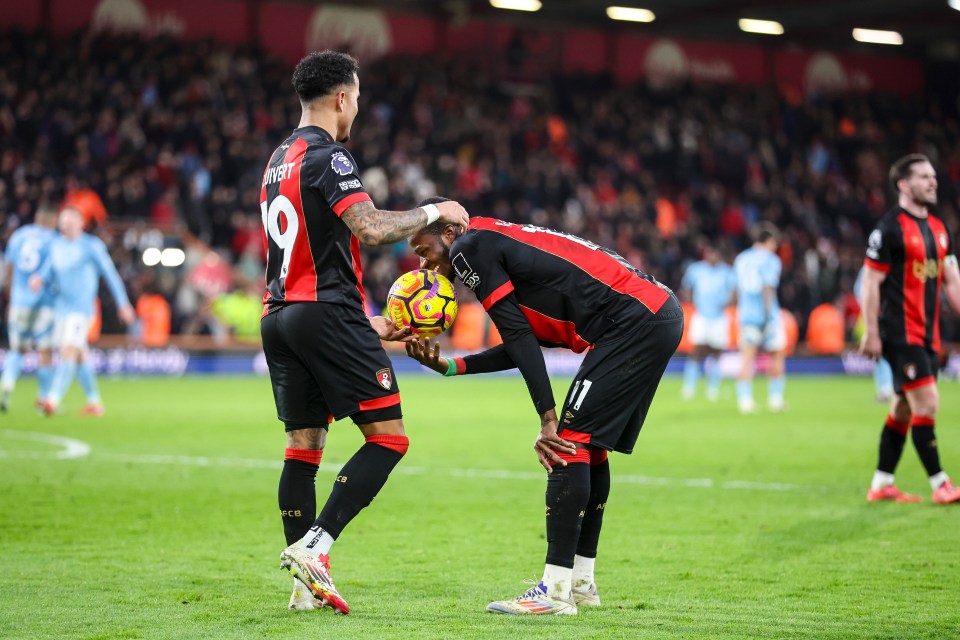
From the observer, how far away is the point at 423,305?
5578 millimetres

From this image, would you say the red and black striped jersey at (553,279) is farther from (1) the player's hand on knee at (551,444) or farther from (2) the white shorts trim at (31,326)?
(2) the white shorts trim at (31,326)

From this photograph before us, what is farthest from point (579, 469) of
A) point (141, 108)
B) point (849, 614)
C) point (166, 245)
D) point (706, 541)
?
point (141, 108)

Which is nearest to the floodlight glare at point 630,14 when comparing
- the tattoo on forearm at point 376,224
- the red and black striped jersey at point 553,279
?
the red and black striped jersey at point 553,279

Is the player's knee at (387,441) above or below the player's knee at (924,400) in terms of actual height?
below

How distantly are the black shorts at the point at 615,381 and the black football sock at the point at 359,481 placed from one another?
0.78 metres

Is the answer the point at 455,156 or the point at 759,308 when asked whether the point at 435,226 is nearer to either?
the point at 759,308

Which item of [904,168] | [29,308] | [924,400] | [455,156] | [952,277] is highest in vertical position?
[455,156]

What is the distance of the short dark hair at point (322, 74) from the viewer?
5.41m

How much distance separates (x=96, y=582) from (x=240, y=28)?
95.4 ft

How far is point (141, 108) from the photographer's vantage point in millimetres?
27047

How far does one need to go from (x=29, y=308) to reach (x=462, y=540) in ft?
34.1

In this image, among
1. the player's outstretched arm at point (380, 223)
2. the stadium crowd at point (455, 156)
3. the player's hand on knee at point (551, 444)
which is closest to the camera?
the player's outstretched arm at point (380, 223)

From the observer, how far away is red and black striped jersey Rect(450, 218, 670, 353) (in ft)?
17.7

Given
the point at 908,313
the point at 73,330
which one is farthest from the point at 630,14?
the point at 908,313
